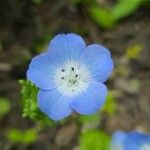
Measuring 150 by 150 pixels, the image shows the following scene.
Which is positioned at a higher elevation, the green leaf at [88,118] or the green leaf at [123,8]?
the green leaf at [123,8]

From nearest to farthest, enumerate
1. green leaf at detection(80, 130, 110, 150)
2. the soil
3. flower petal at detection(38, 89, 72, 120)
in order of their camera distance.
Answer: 1. flower petal at detection(38, 89, 72, 120)
2. green leaf at detection(80, 130, 110, 150)
3. the soil

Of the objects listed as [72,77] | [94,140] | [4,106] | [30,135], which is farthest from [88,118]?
[72,77]

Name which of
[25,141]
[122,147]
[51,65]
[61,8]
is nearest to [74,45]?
[51,65]

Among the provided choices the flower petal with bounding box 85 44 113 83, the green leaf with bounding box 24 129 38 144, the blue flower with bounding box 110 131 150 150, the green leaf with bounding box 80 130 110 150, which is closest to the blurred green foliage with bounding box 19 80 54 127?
the flower petal with bounding box 85 44 113 83

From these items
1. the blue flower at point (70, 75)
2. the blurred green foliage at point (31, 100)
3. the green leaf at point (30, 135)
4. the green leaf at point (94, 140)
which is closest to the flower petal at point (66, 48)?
the blue flower at point (70, 75)

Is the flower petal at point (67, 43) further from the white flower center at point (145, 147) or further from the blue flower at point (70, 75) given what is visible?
the white flower center at point (145, 147)

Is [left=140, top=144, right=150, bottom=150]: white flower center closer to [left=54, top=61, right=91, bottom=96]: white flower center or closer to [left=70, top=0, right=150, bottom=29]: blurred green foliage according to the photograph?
[left=54, top=61, right=91, bottom=96]: white flower center

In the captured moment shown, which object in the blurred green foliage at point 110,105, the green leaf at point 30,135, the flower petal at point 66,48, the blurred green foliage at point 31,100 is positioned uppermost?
the blurred green foliage at point 110,105

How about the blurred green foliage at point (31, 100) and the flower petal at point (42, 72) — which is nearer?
the flower petal at point (42, 72)
